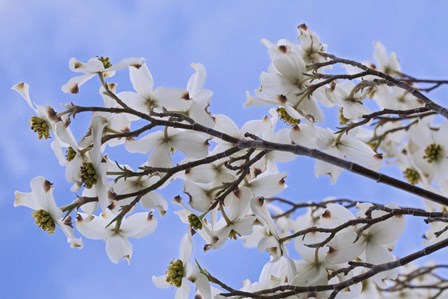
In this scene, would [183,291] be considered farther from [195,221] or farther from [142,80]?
[142,80]

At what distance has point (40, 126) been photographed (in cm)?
121

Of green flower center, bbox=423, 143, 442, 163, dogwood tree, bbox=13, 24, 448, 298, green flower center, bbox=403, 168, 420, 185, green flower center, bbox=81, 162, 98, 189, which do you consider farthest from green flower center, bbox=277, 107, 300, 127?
green flower center, bbox=403, 168, 420, 185

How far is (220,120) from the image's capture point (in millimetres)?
1356

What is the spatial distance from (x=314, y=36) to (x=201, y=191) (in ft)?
1.63

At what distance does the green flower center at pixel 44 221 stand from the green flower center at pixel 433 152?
115cm

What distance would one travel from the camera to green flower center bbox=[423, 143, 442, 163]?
1.90 metres

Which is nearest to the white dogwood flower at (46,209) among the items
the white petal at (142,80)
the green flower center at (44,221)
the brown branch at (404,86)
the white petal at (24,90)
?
the green flower center at (44,221)

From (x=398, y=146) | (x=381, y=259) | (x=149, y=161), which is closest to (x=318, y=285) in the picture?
(x=381, y=259)

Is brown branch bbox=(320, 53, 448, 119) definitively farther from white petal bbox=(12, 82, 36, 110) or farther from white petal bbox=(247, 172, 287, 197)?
white petal bbox=(12, 82, 36, 110)

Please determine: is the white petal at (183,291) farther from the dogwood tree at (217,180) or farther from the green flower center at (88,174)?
the green flower center at (88,174)

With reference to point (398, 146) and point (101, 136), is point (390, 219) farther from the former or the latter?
point (398, 146)

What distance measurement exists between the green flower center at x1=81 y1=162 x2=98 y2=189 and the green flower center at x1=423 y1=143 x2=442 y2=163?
112 centimetres

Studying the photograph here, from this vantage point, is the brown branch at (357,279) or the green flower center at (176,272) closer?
the brown branch at (357,279)

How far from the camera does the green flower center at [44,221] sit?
1.25 meters
